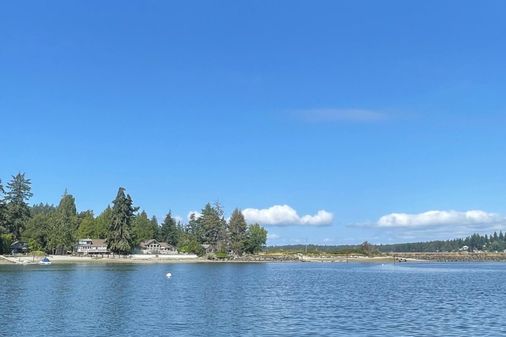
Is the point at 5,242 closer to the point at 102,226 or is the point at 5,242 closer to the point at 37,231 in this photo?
the point at 37,231

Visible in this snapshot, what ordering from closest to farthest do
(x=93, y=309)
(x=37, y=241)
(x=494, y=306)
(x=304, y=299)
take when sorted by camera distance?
(x=93, y=309)
(x=494, y=306)
(x=304, y=299)
(x=37, y=241)

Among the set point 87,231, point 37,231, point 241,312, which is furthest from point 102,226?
point 241,312

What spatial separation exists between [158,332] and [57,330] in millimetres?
6577

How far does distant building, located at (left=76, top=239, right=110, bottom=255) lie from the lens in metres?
181

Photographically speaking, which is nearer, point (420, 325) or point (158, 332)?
point (158, 332)

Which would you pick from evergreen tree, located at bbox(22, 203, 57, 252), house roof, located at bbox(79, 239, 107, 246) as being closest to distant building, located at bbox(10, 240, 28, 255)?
evergreen tree, located at bbox(22, 203, 57, 252)

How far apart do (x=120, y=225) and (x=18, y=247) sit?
99.2 feet

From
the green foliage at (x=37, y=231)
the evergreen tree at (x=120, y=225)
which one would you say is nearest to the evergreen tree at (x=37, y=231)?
the green foliage at (x=37, y=231)

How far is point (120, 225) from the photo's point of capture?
17088cm

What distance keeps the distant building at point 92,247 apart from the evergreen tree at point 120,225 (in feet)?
26.6

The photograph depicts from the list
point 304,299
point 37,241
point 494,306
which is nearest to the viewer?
point 494,306

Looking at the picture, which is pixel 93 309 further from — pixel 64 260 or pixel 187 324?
pixel 64 260

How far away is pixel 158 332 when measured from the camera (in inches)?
1406

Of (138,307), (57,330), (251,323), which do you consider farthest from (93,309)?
(251,323)
